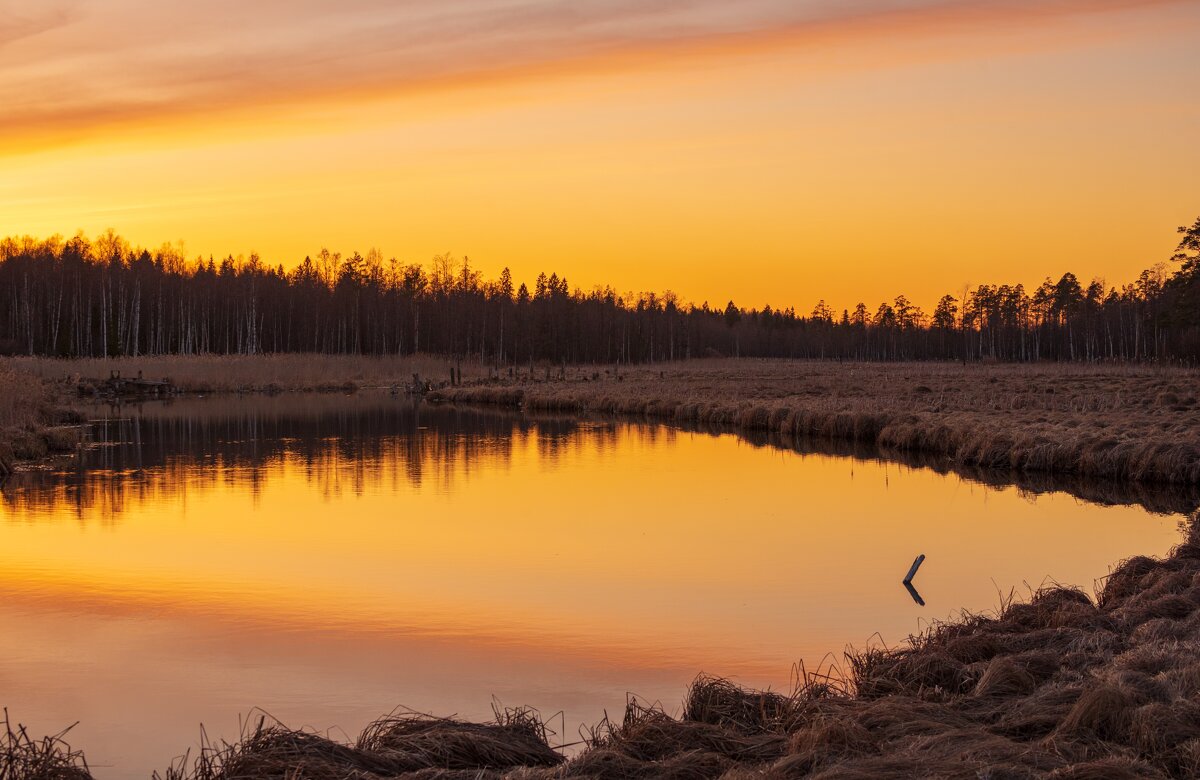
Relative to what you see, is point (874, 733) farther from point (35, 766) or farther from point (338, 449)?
point (338, 449)

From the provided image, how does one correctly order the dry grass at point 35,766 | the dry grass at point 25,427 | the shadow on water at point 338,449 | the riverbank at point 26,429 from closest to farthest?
1. the dry grass at point 35,766
2. the shadow on water at point 338,449
3. the riverbank at point 26,429
4. the dry grass at point 25,427

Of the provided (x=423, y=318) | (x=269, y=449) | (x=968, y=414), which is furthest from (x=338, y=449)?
(x=423, y=318)

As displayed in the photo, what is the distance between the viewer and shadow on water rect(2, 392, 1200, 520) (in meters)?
23.2

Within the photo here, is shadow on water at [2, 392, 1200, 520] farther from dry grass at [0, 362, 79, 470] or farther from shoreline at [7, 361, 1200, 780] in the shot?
shoreline at [7, 361, 1200, 780]

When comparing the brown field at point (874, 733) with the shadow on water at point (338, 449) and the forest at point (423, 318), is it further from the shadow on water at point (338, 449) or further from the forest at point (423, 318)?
the forest at point (423, 318)

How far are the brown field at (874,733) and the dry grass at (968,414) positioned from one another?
16073 millimetres

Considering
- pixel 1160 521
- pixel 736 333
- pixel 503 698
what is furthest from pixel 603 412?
pixel 736 333

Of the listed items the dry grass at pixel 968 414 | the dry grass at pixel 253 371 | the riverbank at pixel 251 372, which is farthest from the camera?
the dry grass at pixel 253 371

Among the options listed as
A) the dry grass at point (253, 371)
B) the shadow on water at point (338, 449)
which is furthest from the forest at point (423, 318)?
the shadow on water at point (338, 449)

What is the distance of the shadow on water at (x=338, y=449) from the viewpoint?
2320 centimetres

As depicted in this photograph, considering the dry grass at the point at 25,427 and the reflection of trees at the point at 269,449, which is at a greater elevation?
the dry grass at the point at 25,427

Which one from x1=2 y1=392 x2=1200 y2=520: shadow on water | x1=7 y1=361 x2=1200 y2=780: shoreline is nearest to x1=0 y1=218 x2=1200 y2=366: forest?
x1=2 y1=392 x2=1200 y2=520: shadow on water

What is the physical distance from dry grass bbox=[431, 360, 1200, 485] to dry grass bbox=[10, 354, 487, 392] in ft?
42.3

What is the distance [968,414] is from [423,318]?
88.5 metres
